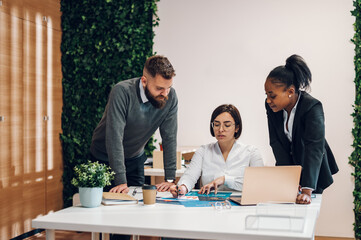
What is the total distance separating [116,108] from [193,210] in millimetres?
813

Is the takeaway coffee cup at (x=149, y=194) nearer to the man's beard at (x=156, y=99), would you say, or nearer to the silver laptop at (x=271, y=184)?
the silver laptop at (x=271, y=184)

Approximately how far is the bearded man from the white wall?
176 centimetres

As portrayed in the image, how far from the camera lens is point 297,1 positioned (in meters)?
4.10

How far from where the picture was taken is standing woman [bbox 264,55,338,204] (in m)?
2.08

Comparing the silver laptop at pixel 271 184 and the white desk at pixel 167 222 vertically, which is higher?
the silver laptop at pixel 271 184

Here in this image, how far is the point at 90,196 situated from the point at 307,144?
3.71ft

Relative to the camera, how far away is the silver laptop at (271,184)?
6.09 feet

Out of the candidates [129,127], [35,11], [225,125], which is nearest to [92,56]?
[35,11]

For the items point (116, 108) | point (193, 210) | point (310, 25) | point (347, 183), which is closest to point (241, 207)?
point (193, 210)

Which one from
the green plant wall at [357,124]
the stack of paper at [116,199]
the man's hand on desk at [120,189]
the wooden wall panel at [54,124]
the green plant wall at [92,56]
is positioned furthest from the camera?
the green plant wall at [92,56]

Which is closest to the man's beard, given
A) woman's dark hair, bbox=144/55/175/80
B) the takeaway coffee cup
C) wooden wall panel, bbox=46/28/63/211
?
woman's dark hair, bbox=144/55/175/80

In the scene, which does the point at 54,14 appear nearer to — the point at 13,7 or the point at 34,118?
the point at 13,7

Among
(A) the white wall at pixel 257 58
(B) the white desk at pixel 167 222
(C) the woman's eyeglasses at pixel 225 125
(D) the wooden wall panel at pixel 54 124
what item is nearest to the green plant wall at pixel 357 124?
(A) the white wall at pixel 257 58

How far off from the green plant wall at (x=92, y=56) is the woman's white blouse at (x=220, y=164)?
83.7 inches
